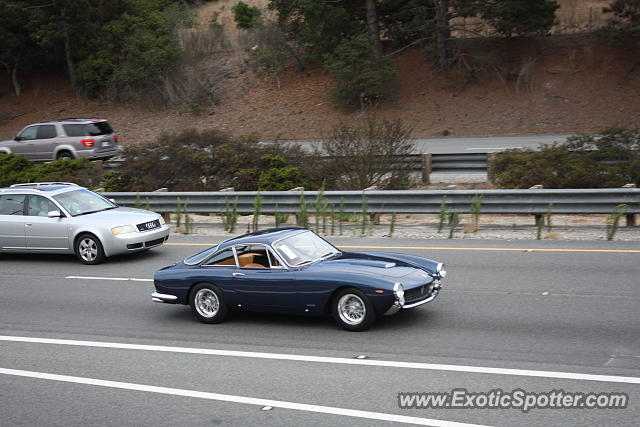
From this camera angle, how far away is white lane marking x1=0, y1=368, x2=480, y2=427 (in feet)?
19.5

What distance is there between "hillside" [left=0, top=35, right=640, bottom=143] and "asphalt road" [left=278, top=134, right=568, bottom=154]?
5.48 ft

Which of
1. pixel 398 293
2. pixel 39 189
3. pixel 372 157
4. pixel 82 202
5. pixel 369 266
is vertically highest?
pixel 372 157

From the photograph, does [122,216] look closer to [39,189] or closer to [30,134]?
[39,189]

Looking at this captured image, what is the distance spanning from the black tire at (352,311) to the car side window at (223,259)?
5.05ft

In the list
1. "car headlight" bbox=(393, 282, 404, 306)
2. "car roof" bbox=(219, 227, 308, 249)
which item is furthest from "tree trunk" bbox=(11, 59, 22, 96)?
"car headlight" bbox=(393, 282, 404, 306)

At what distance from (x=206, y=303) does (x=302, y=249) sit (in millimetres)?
1436

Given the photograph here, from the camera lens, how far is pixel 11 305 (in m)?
11.0

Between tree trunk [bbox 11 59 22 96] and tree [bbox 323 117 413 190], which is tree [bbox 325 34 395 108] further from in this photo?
tree trunk [bbox 11 59 22 96]

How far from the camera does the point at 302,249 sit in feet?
30.6

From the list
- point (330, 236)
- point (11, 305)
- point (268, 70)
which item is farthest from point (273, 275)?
point (268, 70)

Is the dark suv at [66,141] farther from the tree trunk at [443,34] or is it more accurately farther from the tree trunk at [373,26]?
the tree trunk at [443,34]

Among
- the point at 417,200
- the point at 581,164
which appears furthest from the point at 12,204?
the point at 581,164

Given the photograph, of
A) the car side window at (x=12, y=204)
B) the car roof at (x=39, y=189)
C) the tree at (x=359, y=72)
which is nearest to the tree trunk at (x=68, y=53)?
the tree at (x=359, y=72)

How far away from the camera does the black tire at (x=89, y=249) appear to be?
44.8ft
